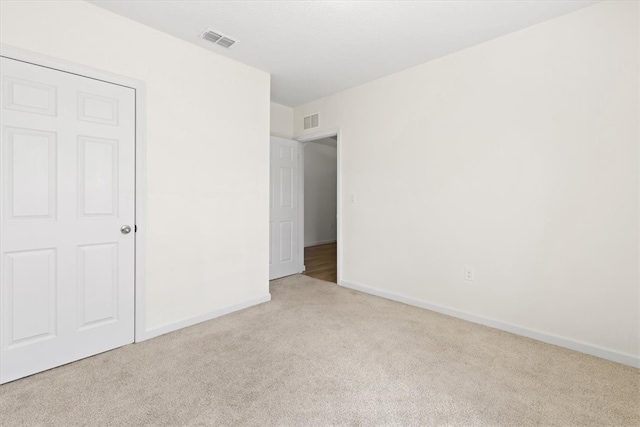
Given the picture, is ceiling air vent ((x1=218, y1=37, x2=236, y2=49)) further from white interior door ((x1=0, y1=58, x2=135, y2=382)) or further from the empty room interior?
white interior door ((x1=0, y1=58, x2=135, y2=382))

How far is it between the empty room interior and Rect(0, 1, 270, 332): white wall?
17 mm

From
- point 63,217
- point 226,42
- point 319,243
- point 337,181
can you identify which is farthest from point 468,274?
point 319,243

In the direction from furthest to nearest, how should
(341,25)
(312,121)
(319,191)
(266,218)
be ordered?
(319,191) → (312,121) → (266,218) → (341,25)

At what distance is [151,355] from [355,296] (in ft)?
6.95

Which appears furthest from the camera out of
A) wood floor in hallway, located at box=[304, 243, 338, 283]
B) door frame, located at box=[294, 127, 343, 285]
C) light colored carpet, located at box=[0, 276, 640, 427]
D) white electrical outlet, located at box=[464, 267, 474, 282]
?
wood floor in hallway, located at box=[304, 243, 338, 283]

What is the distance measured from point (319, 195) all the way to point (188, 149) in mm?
4734

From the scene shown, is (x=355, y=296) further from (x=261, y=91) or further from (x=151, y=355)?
(x=261, y=91)

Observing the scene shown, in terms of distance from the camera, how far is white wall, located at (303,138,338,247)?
6938 mm

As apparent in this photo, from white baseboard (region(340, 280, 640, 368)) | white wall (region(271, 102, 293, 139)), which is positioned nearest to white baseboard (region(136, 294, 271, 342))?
white baseboard (region(340, 280, 640, 368))

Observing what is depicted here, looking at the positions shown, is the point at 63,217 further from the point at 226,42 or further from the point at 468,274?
the point at 468,274

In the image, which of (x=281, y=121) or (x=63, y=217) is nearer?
(x=63, y=217)

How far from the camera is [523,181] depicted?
8.01ft

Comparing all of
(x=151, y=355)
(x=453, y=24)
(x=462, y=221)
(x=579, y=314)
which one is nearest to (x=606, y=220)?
(x=579, y=314)

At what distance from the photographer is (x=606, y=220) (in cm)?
209
